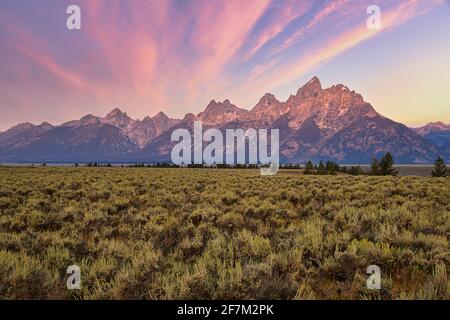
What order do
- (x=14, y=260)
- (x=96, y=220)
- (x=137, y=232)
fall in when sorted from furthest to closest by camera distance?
(x=96, y=220)
(x=137, y=232)
(x=14, y=260)

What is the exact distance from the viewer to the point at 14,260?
5.59 m

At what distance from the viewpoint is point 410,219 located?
901 centimetres

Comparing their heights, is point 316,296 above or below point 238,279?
below

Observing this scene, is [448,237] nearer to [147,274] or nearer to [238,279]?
[238,279]

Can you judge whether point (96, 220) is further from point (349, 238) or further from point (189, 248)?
point (349, 238)

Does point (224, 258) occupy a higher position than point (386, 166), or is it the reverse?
point (386, 166)

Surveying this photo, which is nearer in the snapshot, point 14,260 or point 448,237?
point 14,260

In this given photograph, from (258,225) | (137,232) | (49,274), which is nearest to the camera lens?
(49,274)

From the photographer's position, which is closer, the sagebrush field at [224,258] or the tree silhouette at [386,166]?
the sagebrush field at [224,258]

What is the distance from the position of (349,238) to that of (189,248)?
3680 millimetres

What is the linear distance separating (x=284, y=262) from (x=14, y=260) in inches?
199

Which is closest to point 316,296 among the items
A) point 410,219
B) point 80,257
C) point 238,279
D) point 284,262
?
point 284,262

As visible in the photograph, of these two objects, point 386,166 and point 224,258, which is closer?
point 224,258

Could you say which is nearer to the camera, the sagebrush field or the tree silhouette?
the sagebrush field
